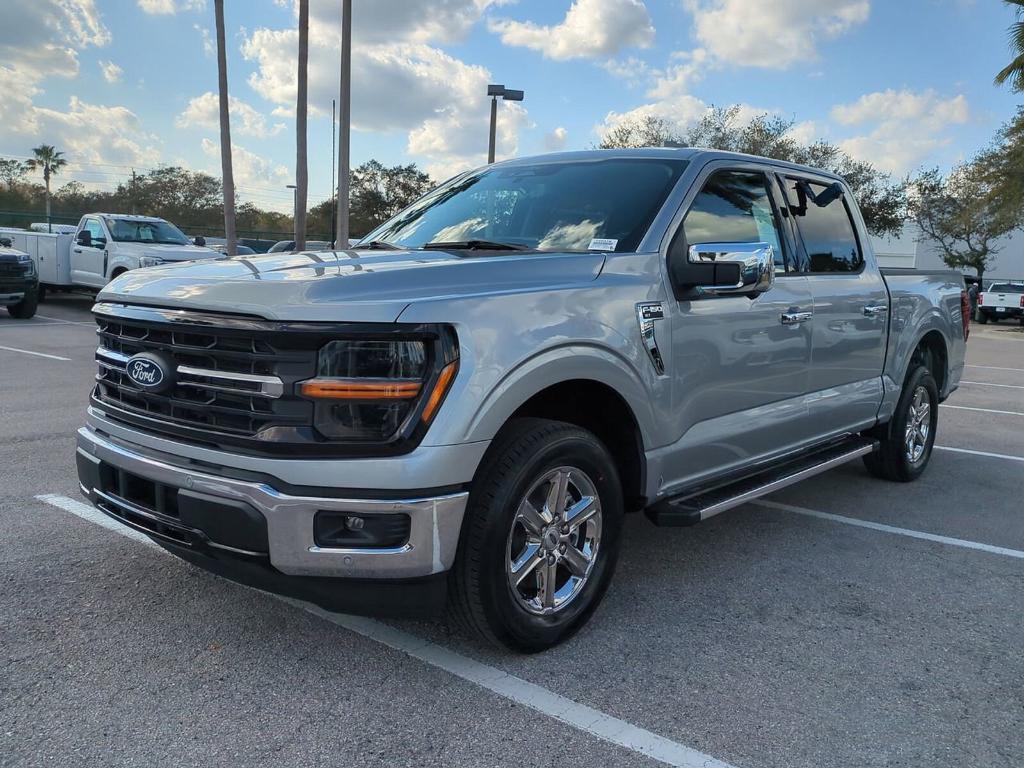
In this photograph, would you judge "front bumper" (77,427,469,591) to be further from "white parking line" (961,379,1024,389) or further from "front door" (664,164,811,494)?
"white parking line" (961,379,1024,389)

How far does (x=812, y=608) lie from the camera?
380 centimetres

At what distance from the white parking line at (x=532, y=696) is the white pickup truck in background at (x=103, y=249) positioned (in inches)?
536

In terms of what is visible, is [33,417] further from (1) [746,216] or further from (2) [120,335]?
(1) [746,216]

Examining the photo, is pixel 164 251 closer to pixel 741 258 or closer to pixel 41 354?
pixel 41 354

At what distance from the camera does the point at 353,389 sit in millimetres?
2713

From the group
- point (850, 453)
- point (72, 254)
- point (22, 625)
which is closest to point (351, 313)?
point (22, 625)

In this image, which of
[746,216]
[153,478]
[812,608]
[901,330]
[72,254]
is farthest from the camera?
[72,254]

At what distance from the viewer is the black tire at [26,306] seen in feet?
52.4

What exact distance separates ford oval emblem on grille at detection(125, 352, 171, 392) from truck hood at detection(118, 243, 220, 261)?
13.4 m

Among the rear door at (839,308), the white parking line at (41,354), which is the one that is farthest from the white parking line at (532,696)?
the white parking line at (41,354)

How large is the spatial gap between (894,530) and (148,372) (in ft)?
13.4

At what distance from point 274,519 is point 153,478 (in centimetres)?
56

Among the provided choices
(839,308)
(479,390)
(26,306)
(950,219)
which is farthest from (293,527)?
(950,219)

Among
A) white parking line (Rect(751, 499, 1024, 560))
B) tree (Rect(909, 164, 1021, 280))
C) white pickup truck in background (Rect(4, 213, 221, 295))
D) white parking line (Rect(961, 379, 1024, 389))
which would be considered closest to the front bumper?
white parking line (Rect(751, 499, 1024, 560))
